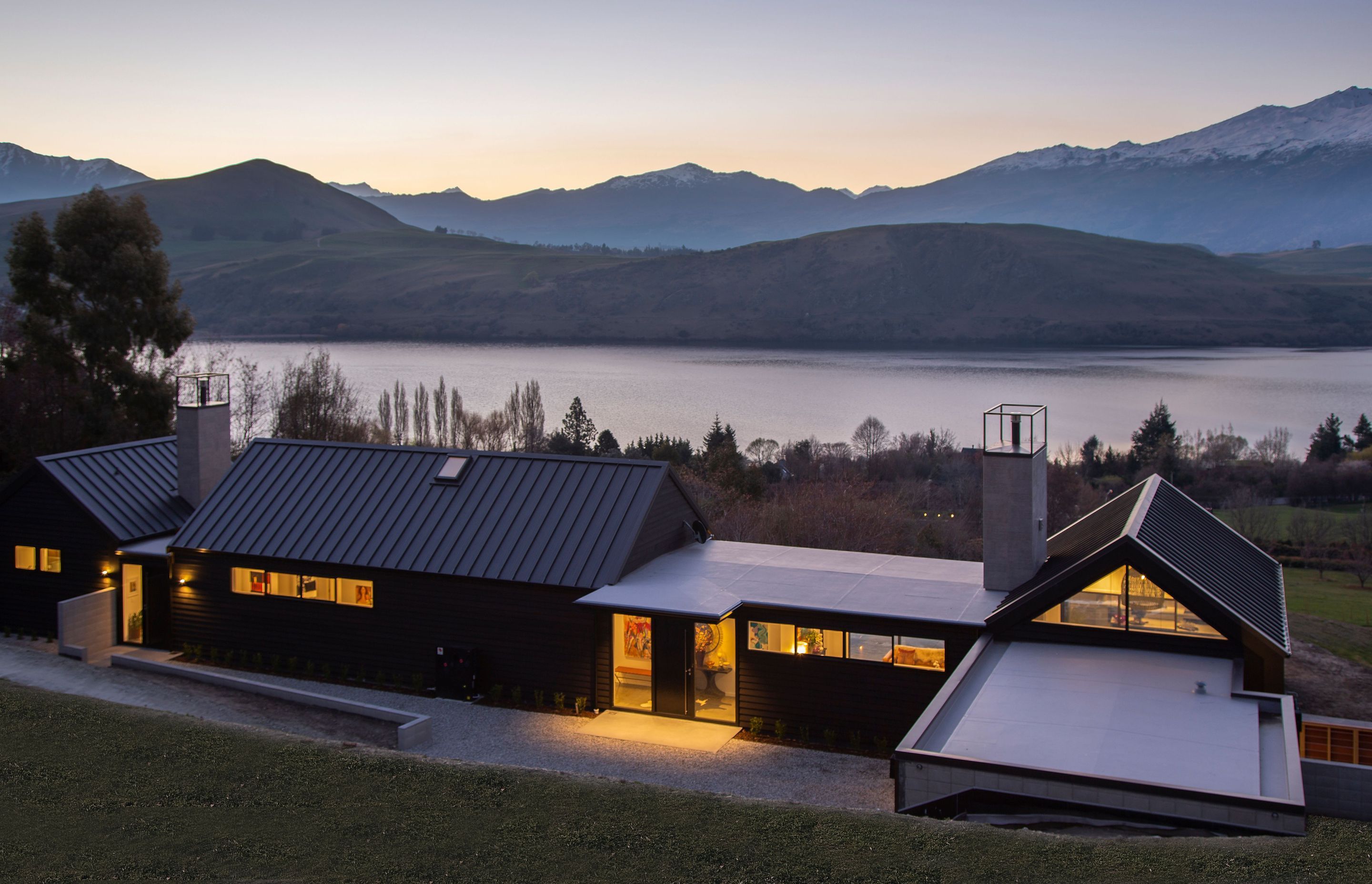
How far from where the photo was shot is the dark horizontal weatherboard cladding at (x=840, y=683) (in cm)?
1401

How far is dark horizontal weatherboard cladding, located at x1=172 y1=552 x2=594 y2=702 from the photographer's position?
15.9 metres

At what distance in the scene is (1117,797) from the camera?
9352 millimetres

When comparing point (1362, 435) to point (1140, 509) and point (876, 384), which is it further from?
point (1140, 509)

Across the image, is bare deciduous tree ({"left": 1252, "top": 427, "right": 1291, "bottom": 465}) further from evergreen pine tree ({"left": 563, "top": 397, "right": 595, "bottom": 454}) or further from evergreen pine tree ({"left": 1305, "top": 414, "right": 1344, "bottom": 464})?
evergreen pine tree ({"left": 563, "top": 397, "right": 595, "bottom": 454})

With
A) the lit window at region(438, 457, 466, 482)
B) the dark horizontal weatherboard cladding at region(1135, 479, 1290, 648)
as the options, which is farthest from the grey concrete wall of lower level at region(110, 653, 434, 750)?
the dark horizontal weatherboard cladding at region(1135, 479, 1290, 648)

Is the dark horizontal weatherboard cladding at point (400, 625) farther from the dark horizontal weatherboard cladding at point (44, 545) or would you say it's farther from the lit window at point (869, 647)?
the lit window at point (869, 647)

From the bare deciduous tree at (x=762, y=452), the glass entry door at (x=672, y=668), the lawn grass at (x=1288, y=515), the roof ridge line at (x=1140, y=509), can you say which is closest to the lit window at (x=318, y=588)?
the glass entry door at (x=672, y=668)

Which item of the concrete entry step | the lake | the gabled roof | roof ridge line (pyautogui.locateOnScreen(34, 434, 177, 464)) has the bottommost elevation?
the concrete entry step

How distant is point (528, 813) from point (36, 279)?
31.0 meters

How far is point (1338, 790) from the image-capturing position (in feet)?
32.9

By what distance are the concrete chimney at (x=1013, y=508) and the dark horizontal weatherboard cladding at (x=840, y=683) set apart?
1.85 metres

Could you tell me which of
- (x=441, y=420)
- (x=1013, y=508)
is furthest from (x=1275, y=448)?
(x=1013, y=508)

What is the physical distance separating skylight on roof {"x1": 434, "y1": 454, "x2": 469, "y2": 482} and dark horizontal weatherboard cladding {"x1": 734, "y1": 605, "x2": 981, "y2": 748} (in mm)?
6215

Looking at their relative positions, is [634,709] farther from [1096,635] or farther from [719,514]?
[719,514]
